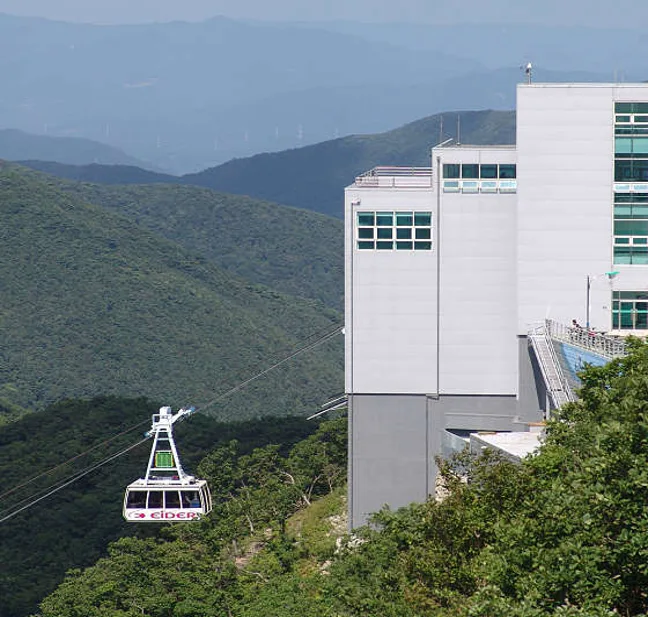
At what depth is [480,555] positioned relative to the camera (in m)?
25.8

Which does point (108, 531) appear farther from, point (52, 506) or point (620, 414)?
point (620, 414)

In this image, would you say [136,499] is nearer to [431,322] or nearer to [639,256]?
[431,322]

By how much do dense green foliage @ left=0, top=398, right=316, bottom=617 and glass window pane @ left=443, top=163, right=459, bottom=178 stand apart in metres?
18.3

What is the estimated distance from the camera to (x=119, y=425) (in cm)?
8350

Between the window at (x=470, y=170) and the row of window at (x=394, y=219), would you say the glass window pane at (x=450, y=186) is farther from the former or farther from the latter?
the row of window at (x=394, y=219)

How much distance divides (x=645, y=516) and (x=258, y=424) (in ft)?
198

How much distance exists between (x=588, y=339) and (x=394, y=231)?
9.21 metres

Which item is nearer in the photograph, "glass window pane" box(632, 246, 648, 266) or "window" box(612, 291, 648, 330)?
"window" box(612, 291, 648, 330)

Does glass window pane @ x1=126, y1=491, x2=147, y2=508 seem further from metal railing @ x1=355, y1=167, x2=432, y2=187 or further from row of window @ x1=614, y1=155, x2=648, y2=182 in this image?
row of window @ x1=614, y1=155, x2=648, y2=182

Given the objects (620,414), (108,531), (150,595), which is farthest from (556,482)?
(108,531)

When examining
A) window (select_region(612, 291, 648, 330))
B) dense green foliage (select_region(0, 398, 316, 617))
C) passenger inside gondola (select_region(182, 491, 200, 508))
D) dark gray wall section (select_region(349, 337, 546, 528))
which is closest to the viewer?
window (select_region(612, 291, 648, 330))

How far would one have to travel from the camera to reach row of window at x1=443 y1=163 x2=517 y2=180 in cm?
4881

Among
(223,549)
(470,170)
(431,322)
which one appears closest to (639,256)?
(470,170)

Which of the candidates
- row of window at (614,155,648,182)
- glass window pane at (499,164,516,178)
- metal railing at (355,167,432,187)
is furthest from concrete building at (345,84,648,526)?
metal railing at (355,167,432,187)
